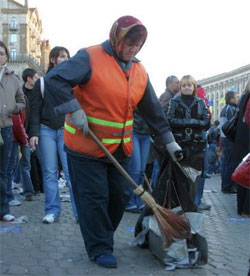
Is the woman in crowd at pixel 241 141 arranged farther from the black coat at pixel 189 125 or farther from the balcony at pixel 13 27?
the balcony at pixel 13 27

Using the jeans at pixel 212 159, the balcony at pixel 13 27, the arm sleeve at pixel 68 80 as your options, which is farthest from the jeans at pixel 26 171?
the balcony at pixel 13 27

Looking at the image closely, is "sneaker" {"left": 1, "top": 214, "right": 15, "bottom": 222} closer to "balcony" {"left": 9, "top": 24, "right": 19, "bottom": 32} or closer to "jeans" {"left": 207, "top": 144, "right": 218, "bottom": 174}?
"jeans" {"left": 207, "top": 144, "right": 218, "bottom": 174}

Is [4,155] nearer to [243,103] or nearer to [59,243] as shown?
[59,243]

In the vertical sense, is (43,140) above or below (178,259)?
above

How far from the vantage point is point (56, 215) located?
569 centimetres

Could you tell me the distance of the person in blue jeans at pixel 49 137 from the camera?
5.56 metres

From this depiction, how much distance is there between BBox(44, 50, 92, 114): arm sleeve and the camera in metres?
3.70

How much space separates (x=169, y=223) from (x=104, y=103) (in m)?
1.15

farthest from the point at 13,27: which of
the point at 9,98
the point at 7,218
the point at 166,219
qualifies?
the point at 166,219

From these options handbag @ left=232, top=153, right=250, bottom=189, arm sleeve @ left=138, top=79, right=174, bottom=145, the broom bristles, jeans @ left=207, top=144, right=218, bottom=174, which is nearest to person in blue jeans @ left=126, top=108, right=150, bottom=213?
arm sleeve @ left=138, top=79, right=174, bottom=145

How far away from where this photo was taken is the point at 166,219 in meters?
3.89

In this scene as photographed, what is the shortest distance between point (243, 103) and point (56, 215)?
10.4ft

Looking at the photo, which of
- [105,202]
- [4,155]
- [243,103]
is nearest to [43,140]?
[4,155]

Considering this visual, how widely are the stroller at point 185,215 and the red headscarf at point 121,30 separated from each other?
123cm
